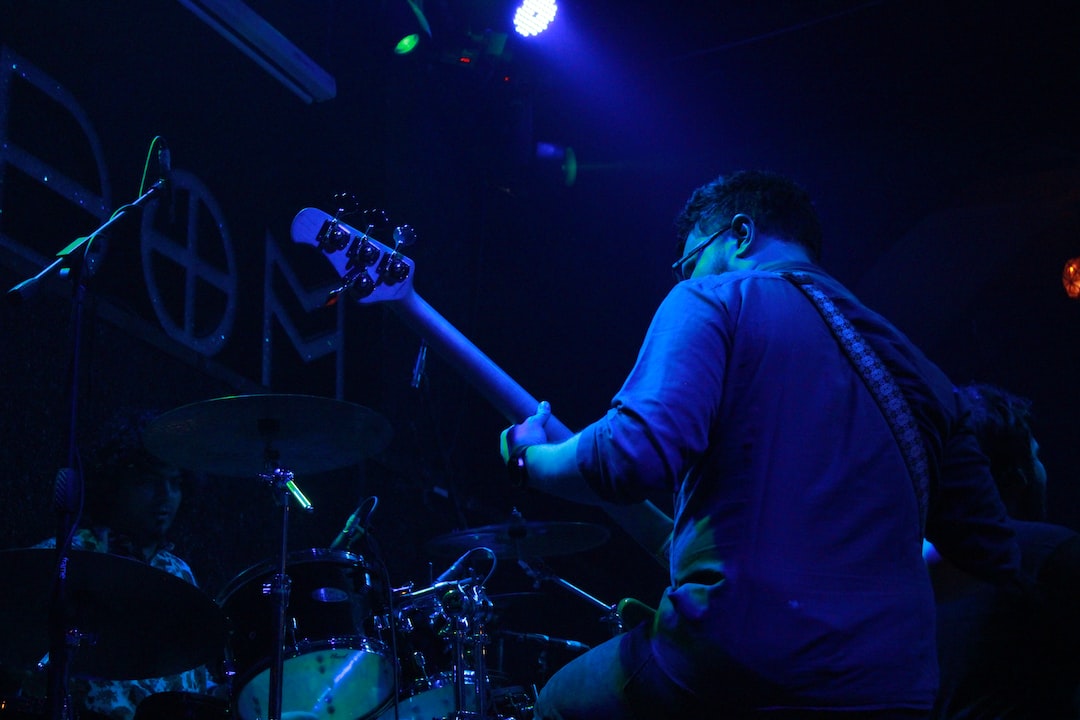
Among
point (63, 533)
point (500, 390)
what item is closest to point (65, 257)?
point (63, 533)

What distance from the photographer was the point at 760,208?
235 cm

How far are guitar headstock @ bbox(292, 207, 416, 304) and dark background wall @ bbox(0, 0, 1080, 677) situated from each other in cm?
197

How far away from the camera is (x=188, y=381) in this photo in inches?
209

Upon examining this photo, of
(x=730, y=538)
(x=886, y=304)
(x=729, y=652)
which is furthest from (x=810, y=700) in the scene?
(x=886, y=304)

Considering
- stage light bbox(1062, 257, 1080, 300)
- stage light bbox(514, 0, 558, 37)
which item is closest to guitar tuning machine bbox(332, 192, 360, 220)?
stage light bbox(514, 0, 558, 37)

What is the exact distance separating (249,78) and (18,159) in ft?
6.13

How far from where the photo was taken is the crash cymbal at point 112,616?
9.91 ft

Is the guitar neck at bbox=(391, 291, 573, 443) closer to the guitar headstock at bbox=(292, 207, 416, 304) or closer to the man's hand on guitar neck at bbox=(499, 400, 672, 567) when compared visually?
the guitar headstock at bbox=(292, 207, 416, 304)

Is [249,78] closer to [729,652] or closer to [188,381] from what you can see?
[188,381]

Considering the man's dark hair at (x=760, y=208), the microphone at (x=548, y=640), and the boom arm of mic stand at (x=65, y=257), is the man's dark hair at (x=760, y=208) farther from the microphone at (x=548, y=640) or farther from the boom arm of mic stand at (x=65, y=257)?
the microphone at (x=548, y=640)

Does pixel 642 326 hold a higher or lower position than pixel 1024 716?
higher

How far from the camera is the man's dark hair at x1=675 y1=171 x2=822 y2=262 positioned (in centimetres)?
234

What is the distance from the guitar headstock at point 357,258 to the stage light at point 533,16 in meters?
3.79

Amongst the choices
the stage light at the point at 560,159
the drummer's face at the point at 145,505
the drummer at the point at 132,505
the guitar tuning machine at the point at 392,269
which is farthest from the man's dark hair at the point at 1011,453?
the stage light at the point at 560,159
